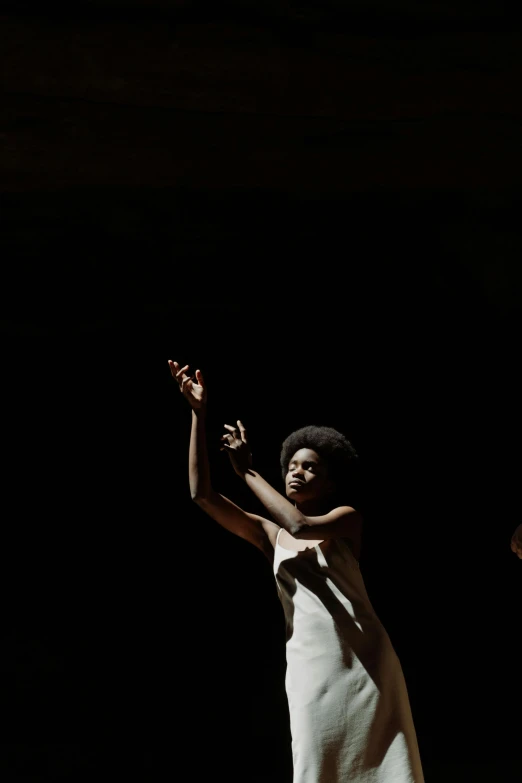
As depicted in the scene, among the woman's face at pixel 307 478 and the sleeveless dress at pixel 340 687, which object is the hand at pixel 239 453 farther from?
the sleeveless dress at pixel 340 687

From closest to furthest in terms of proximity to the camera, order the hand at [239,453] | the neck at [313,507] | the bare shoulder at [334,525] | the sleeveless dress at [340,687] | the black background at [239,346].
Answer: the sleeveless dress at [340,687] → the bare shoulder at [334,525] → the hand at [239,453] → the neck at [313,507] → the black background at [239,346]

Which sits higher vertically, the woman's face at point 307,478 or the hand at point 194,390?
the hand at point 194,390

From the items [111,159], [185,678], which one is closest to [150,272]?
[111,159]

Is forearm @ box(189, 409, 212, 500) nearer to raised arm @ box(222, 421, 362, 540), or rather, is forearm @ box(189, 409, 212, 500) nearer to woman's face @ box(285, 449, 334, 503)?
raised arm @ box(222, 421, 362, 540)

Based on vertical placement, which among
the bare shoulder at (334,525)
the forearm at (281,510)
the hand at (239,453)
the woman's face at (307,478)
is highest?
the hand at (239,453)

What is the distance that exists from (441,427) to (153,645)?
1450 mm

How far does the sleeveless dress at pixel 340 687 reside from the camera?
215 cm

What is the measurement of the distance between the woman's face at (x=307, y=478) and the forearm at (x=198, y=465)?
255 millimetres

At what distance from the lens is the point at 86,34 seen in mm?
3232

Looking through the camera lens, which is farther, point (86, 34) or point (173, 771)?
point (86, 34)

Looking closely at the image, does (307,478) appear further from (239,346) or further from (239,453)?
(239,346)

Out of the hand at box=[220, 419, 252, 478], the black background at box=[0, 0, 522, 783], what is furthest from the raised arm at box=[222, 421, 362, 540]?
the black background at box=[0, 0, 522, 783]

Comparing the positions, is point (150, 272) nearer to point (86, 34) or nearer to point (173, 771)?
point (86, 34)

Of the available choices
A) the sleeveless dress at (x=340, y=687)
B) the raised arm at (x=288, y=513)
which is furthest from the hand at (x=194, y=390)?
the sleeveless dress at (x=340, y=687)
